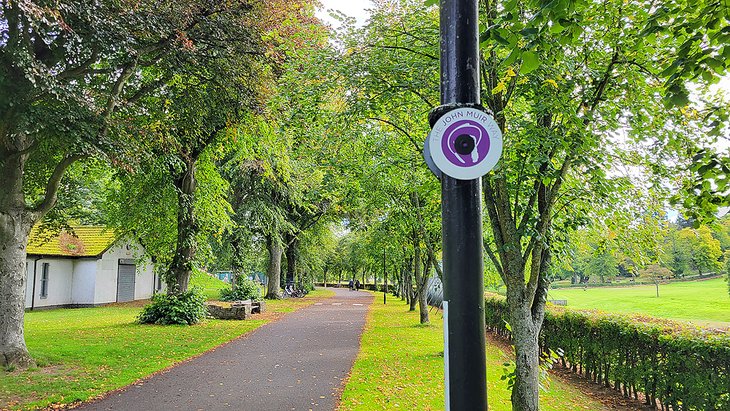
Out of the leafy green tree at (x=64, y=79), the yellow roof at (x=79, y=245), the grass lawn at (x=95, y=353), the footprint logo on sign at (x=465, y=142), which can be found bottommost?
the grass lawn at (x=95, y=353)

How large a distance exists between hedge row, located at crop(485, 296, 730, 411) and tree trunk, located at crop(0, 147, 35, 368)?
30.1ft

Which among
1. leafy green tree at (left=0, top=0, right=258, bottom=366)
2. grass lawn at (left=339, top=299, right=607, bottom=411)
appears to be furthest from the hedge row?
leafy green tree at (left=0, top=0, right=258, bottom=366)

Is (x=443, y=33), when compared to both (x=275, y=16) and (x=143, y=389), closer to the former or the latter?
(x=143, y=389)

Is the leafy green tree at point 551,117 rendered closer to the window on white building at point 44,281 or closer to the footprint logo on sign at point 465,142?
the footprint logo on sign at point 465,142

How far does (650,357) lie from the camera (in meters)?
8.12

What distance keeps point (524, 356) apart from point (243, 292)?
23.1 metres

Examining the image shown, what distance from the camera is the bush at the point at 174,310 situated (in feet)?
56.2

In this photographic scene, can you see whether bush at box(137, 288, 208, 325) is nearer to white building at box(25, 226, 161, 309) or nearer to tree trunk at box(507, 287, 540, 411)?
white building at box(25, 226, 161, 309)

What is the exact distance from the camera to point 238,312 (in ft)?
66.2

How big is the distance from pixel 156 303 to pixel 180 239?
7.91ft

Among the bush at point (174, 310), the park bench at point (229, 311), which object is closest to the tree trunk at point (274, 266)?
the park bench at point (229, 311)

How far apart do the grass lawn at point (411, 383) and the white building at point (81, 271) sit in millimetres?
15794

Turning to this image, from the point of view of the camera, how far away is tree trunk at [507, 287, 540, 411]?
17.8 feet

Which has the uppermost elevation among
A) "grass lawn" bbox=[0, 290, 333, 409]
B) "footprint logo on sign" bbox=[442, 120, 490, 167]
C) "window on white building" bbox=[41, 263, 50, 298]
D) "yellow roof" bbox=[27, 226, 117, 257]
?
"yellow roof" bbox=[27, 226, 117, 257]
